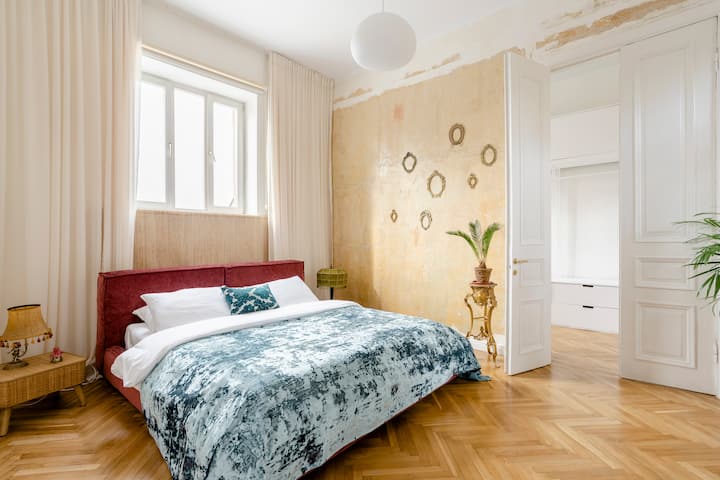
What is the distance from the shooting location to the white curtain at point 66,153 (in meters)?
2.65

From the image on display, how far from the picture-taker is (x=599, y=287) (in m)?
4.46

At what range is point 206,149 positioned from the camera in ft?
13.2

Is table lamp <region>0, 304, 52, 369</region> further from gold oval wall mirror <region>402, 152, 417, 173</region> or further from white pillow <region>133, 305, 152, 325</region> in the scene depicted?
gold oval wall mirror <region>402, 152, 417, 173</region>

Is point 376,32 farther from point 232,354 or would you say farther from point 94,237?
point 94,237

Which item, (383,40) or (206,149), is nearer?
(383,40)

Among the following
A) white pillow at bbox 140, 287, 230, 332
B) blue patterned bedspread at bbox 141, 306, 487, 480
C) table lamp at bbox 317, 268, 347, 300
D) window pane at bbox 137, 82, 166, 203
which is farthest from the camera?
table lamp at bbox 317, 268, 347, 300

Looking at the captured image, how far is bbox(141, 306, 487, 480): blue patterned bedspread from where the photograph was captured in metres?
1.53

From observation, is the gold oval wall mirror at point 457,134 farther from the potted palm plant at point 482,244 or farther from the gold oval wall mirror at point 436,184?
the potted palm plant at point 482,244

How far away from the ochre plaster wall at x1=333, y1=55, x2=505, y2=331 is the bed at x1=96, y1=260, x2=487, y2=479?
4.06ft

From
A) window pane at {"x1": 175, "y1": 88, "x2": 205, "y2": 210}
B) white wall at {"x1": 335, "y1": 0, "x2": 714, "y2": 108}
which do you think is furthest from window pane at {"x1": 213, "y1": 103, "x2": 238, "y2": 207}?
white wall at {"x1": 335, "y1": 0, "x2": 714, "y2": 108}

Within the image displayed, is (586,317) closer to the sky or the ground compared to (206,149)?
closer to the ground

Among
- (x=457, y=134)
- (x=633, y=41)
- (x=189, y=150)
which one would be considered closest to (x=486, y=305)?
(x=457, y=134)

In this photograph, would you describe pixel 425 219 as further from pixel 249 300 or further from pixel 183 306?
pixel 183 306

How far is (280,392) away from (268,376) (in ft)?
0.35
